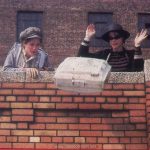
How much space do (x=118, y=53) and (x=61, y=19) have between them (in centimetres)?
1271

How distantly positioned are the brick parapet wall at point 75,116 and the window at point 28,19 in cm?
1320

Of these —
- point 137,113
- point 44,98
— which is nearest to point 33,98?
point 44,98

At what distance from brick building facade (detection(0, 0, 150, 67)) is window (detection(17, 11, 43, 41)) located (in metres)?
0.08

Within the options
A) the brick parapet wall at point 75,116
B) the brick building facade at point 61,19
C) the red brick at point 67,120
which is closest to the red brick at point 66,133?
the brick parapet wall at point 75,116

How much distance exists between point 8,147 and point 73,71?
3.69ft

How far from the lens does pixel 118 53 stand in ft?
15.1

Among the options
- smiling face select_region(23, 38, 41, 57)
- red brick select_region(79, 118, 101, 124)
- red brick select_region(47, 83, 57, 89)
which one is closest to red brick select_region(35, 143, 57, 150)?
red brick select_region(79, 118, 101, 124)

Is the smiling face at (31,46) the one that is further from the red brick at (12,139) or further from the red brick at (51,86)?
the red brick at (12,139)

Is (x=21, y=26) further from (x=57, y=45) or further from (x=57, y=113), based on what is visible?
(x=57, y=113)

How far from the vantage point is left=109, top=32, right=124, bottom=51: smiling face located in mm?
4625

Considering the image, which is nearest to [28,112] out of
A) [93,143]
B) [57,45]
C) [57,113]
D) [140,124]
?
[57,113]

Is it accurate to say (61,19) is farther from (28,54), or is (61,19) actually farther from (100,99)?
(100,99)

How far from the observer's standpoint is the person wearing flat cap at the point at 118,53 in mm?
4445

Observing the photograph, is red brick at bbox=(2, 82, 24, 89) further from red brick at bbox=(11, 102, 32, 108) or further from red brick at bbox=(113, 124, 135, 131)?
red brick at bbox=(113, 124, 135, 131)
